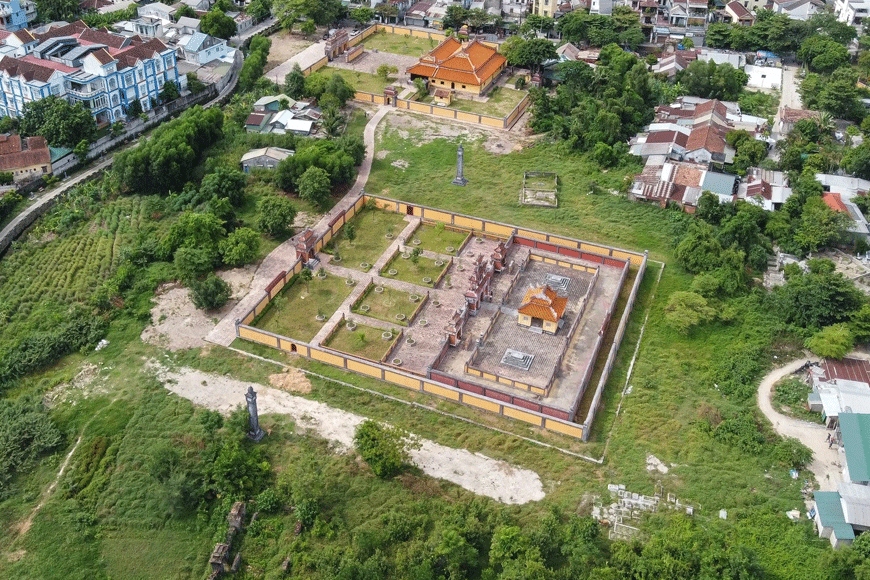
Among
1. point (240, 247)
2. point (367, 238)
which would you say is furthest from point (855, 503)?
point (240, 247)

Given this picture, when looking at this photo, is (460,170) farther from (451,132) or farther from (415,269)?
(415,269)

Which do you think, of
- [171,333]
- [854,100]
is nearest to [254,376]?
[171,333]

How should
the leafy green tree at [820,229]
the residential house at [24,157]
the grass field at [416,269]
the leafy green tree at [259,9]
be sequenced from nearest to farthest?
1. the grass field at [416,269]
2. the leafy green tree at [820,229]
3. the residential house at [24,157]
4. the leafy green tree at [259,9]

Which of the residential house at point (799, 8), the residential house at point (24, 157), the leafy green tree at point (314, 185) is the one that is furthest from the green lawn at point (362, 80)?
the residential house at point (799, 8)

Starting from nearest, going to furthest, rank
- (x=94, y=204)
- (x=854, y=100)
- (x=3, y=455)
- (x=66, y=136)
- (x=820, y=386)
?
1. (x=3, y=455)
2. (x=820, y=386)
3. (x=94, y=204)
4. (x=66, y=136)
5. (x=854, y=100)

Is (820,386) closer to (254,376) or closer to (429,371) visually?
(429,371)

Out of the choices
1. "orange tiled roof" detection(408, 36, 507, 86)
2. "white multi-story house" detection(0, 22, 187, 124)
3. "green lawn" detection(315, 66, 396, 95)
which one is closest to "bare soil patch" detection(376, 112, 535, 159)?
"orange tiled roof" detection(408, 36, 507, 86)

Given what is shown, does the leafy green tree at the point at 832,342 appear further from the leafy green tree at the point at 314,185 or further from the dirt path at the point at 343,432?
the leafy green tree at the point at 314,185
